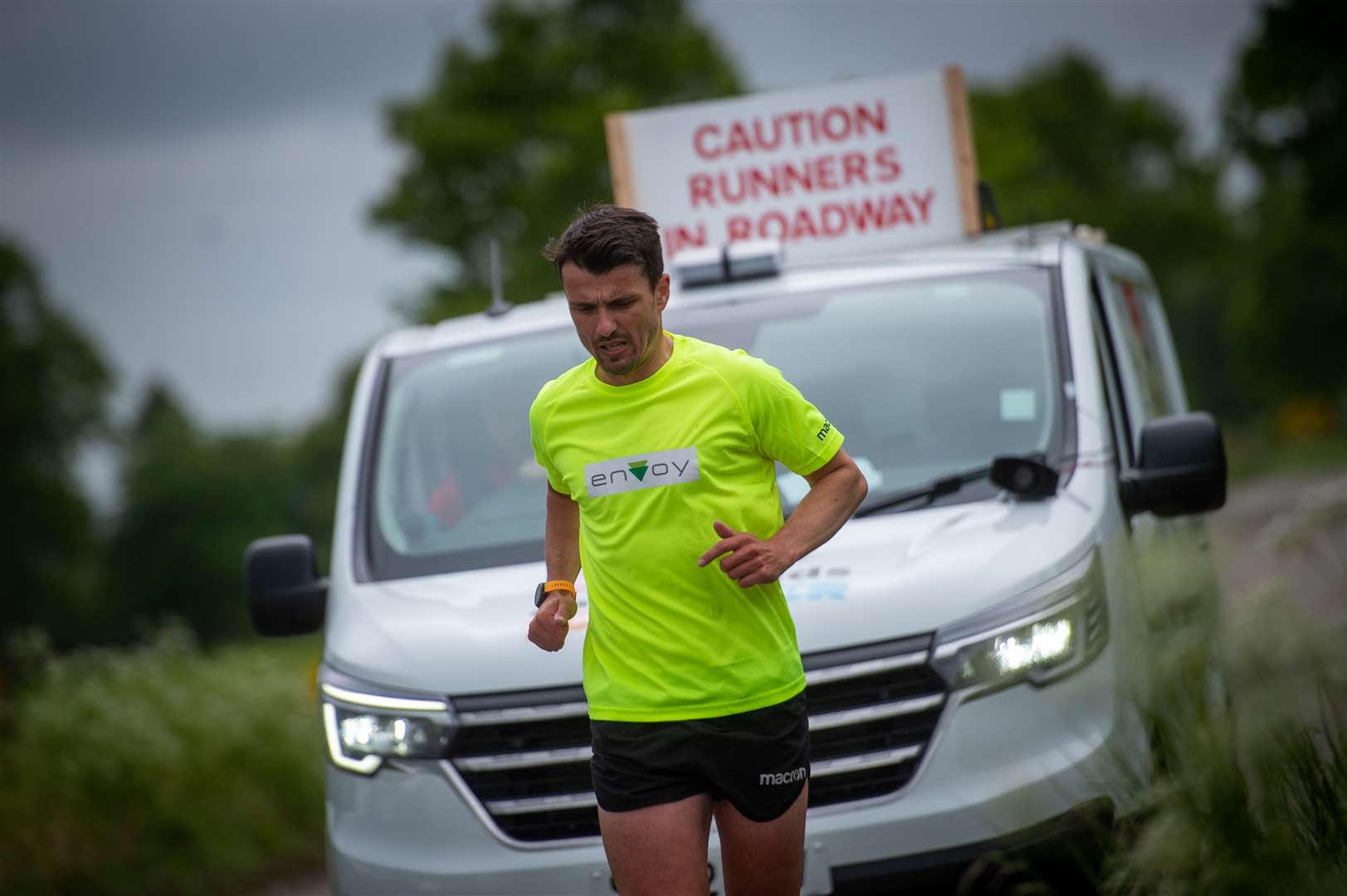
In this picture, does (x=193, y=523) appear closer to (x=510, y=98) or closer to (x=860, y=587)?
(x=510, y=98)

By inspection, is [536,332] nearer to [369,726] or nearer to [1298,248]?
[369,726]

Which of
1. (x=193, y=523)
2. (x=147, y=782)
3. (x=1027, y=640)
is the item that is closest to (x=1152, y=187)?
(x=193, y=523)

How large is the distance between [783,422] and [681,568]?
1.13 feet

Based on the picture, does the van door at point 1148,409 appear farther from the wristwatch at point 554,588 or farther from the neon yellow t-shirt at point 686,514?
the wristwatch at point 554,588

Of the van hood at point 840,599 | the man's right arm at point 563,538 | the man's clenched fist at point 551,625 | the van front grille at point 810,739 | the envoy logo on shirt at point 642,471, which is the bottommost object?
the van front grille at point 810,739

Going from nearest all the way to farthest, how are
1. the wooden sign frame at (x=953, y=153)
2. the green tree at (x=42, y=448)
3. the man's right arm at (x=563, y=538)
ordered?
the man's right arm at (x=563, y=538) < the wooden sign frame at (x=953, y=153) < the green tree at (x=42, y=448)

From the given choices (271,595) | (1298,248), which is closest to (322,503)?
(1298,248)

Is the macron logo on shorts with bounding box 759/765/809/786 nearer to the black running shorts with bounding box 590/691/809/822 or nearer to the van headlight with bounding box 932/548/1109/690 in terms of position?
the black running shorts with bounding box 590/691/809/822

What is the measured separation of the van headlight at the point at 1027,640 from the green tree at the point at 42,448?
54.2m

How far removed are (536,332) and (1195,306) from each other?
206 ft

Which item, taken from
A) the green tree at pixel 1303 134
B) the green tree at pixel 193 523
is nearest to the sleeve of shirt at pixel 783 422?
the green tree at pixel 1303 134

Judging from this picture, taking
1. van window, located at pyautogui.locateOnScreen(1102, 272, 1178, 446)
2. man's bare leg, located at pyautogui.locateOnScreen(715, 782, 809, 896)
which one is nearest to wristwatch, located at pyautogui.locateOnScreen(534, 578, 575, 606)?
man's bare leg, located at pyautogui.locateOnScreen(715, 782, 809, 896)

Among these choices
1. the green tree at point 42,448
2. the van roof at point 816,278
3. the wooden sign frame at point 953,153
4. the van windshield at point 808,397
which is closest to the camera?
the van windshield at point 808,397

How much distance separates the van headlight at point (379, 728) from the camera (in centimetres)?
463
